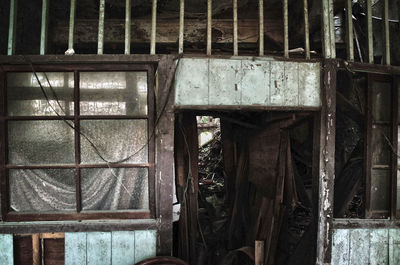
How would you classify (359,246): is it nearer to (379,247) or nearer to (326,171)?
(379,247)

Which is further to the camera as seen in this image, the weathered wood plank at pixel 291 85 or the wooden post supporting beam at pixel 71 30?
the weathered wood plank at pixel 291 85

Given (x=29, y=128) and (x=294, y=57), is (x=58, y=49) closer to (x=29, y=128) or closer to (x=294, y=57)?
(x=29, y=128)

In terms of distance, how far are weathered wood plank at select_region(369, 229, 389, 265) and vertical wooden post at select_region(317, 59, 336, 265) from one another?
1.83 ft

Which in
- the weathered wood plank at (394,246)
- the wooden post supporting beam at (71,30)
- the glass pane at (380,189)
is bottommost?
the weathered wood plank at (394,246)

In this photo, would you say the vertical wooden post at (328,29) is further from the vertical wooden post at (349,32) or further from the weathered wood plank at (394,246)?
the weathered wood plank at (394,246)

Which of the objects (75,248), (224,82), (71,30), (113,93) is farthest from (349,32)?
(75,248)

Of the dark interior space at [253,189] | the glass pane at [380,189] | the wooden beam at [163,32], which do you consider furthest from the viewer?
the dark interior space at [253,189]

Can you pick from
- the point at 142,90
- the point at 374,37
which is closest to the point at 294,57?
the point at 374,37

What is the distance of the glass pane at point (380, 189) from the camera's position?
3189 millimetres

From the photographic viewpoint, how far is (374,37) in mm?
3361

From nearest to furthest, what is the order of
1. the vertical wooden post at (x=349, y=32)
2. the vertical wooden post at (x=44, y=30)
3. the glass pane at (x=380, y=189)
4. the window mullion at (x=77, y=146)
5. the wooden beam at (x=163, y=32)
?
the vertical wooden post at (x=44, y=30)
the window mullion at (x=77, y=146)
the vertical wooden post at (x=349, y=32)
the glass pane at (x=380, y=189)
the wooden beam at (x=163, y=32)

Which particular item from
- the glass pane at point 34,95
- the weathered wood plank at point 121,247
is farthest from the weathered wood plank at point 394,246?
the glass pane at point 34,95

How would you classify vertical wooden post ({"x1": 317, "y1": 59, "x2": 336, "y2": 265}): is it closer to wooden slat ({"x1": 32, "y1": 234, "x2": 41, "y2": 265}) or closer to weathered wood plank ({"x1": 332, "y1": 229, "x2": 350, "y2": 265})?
weathered wood plank ({"x1": 332, "y1": 229, "x2": 350, "y2": 265})

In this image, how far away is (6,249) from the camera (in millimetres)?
2828
